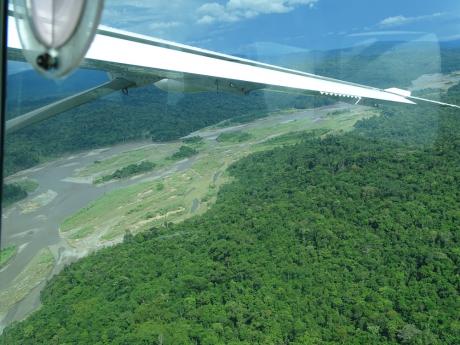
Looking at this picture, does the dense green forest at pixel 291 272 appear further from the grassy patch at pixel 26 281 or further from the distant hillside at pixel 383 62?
the distant hillside at pixel 383 62

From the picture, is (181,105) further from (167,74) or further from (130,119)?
(167,74)

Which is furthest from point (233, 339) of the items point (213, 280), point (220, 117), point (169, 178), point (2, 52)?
point (220, 117)

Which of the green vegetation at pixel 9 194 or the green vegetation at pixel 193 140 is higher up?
the green vegetation at pixel 9 194

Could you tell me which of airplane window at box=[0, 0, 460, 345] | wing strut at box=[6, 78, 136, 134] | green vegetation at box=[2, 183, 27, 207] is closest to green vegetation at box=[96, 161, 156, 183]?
airplane window at box=[0, 0, 460, 345]

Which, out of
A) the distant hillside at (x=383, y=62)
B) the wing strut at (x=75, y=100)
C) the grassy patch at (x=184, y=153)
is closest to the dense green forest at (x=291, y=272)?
the wing strut at (x=75, y=100)

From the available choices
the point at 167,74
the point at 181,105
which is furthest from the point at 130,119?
the point at 167,74

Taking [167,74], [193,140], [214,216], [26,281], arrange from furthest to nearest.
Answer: [193,140], [214,216], [26,281], [167,74]

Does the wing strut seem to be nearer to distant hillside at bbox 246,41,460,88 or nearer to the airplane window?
the airplane window
